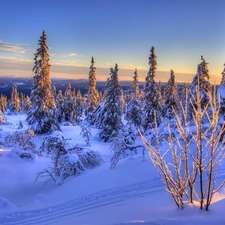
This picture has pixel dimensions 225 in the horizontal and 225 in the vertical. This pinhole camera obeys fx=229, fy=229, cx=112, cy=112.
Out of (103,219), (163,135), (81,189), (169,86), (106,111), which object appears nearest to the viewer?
(103,219)

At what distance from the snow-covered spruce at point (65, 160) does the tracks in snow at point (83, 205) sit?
9.08 feet

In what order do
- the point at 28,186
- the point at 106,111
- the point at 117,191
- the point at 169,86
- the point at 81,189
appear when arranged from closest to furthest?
the point at 117,191 → the point at 81,189 → the point at 28,186 → the point at 106,111 → the point at 169,86

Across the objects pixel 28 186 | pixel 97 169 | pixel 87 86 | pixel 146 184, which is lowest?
pixel 28 186

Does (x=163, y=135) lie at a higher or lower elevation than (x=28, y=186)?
higher

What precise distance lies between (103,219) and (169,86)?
2321 cm

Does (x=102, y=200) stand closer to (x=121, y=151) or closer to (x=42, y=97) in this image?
(x=121, y=151)

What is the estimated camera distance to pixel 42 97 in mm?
22812

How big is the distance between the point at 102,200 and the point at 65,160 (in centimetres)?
387

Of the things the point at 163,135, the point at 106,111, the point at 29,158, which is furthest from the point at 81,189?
the point at 106,111

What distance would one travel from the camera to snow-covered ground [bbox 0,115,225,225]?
A: 4516 millimetres

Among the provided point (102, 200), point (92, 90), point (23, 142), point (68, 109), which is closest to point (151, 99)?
point (92, 90)

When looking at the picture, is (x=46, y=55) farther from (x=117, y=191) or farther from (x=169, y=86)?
(x=117, y=191)

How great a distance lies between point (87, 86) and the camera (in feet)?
103

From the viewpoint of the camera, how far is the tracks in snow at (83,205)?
19.8ft
